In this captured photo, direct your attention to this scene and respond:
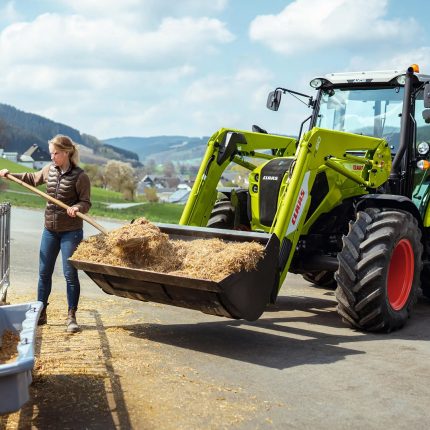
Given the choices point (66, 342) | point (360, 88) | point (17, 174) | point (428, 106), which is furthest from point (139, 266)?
point (360, 88)

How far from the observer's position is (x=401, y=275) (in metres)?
7.57

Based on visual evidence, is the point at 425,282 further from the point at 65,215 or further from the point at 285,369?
the point at 65,215

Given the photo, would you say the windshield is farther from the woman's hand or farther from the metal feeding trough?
the metal feeding trough

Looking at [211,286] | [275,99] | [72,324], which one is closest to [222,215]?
[275,99]

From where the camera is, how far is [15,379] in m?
3.50

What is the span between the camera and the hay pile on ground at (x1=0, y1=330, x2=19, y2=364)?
4.48 metres

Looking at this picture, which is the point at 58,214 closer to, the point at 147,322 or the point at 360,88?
the point at 147,322

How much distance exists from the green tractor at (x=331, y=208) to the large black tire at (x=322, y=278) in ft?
4.56

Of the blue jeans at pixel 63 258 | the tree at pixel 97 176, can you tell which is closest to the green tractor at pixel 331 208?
the blue jeans at pixel 63 258

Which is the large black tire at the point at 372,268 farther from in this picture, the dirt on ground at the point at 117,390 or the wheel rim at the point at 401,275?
the dirt on ground at the point at 117,390

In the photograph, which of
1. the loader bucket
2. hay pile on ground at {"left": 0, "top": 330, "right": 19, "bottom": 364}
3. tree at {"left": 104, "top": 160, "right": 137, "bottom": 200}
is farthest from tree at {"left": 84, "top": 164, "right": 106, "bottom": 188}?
hay pile on ground at {"left": 0, "top": 330, "right": 19, "bottom": 364}

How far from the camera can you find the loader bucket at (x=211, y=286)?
19.0 feet

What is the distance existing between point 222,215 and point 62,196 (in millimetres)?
2350

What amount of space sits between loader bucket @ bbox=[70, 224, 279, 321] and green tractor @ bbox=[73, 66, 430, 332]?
0.01m
